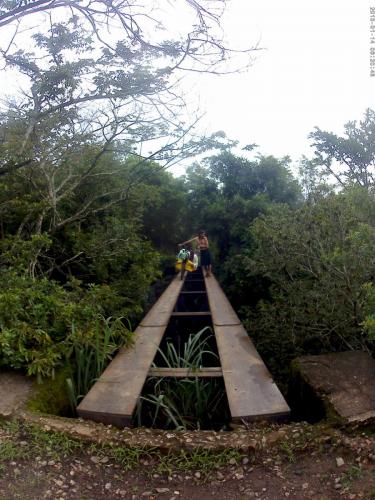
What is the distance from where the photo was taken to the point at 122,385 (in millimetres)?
3184

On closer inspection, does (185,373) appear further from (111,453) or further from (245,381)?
(111,453)

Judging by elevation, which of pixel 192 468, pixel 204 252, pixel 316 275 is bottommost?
pixel 192 468

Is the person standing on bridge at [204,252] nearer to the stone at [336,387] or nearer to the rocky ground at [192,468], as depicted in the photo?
the stone at [336,387]

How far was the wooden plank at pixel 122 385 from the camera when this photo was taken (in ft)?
9.00

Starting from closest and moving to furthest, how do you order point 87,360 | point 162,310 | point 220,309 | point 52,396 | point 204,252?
Answer: 1. point 52,396
2. point 87,360
3. point 162,310
4. point 220,309
5. point 204,252

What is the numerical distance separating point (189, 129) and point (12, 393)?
178 inches

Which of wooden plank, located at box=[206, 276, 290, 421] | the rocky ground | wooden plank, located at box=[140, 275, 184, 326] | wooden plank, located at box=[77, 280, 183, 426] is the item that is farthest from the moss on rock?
wooden plank, located at box=[140, 275, 184, 326]

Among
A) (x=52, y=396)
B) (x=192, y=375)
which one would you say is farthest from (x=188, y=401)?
(x=52, y=396)

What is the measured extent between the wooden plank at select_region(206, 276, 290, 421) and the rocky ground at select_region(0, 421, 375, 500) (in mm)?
273

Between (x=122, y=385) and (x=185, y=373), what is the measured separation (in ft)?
2.09

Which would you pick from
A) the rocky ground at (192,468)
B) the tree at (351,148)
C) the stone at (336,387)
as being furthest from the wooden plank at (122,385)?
the tree at (351,148)

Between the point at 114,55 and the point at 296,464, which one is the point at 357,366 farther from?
the point at 114,55

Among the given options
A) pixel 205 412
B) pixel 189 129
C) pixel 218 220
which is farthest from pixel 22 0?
pixel 218 220

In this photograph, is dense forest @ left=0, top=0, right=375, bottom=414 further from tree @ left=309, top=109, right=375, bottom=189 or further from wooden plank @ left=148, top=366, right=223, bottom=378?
tree @ left=309, top=109, right=375, bottom=189
